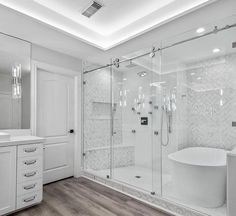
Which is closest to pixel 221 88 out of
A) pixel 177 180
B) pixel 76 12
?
pixel 177 180

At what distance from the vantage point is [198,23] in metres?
2.19

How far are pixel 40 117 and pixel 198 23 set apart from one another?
287 cm

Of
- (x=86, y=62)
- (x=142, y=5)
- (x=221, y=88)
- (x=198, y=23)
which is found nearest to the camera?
(x=198, y=23)

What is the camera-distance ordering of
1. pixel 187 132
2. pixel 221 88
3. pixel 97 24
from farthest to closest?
pixel 187 132 < pixel 97 24 < pixel 221 88

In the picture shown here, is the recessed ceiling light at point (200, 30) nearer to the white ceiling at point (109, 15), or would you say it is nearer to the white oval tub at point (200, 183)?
the white ceiling at point (109, 15)

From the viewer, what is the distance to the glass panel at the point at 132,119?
3342mm

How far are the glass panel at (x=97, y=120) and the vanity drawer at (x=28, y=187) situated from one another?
1.28 meters

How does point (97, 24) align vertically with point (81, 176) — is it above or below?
above

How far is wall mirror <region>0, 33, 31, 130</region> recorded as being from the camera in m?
2.60

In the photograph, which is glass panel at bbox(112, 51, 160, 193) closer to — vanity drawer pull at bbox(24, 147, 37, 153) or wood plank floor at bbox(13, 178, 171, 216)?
wood plank floor at bbox(13, 178, 171, 216)

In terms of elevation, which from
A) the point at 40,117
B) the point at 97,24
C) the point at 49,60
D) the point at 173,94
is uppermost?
the point at 97,24

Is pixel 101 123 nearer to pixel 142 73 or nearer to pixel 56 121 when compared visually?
pixel 56 121

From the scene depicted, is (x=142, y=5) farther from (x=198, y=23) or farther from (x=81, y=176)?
(x=81, y=176)

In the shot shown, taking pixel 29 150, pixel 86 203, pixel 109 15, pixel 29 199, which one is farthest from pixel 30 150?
pixel 109 15
